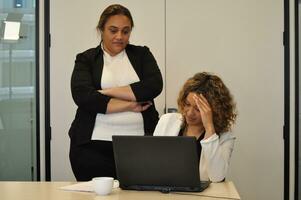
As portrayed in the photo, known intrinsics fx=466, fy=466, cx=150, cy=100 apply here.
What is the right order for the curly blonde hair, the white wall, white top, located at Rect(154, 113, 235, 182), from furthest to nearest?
the white wall → the curly blonde hair → white top, located at Rect(154, 113, 235, 182)

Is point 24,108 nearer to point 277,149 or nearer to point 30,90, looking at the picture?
point 30,90

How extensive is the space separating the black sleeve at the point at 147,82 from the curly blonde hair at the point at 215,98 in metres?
0.18

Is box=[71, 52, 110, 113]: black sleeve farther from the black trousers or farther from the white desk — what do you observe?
the white desk

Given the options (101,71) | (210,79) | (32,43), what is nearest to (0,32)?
(32,43)

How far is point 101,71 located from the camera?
2.73 metres

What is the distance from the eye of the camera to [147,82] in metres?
2.68

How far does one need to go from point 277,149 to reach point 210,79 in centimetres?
150

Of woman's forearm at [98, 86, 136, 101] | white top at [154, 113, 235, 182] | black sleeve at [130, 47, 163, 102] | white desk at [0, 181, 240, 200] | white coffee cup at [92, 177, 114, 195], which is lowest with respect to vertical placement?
white desk at [0, 181, 240, 200]

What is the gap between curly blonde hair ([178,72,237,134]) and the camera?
2.49m

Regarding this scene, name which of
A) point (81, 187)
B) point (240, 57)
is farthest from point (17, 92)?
point (81, 187)

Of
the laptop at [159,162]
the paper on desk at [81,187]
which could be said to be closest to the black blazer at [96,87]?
the paper on desk at [81,187]

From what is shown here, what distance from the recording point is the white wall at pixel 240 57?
12.4ft

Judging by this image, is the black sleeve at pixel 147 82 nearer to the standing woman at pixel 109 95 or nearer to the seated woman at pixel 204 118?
the standing woman at pixel 109 95

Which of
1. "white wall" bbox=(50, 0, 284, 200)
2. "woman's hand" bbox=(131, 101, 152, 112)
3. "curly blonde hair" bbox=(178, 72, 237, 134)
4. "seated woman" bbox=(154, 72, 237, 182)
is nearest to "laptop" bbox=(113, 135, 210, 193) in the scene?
"seated woman" bbox=(154, 72, 237, 182)
